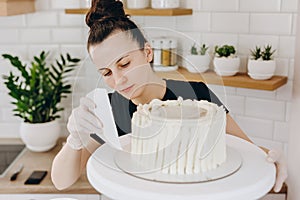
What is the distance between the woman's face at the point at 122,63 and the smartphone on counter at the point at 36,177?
50 centimetres

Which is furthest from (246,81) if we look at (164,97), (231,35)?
(164,97)

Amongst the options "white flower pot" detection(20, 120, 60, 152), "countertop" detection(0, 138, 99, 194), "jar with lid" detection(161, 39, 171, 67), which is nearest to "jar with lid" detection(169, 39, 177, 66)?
"jar with lid" detection(161, 39, 171, 67)

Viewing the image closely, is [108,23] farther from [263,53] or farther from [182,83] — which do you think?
[263,53]

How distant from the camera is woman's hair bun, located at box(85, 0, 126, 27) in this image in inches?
Result: 33.8

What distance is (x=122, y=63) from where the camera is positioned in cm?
81

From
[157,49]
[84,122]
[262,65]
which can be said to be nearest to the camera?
[84,122]

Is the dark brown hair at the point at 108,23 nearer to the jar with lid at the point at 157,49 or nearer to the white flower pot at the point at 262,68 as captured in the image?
the jar with lid at the point at 157,49

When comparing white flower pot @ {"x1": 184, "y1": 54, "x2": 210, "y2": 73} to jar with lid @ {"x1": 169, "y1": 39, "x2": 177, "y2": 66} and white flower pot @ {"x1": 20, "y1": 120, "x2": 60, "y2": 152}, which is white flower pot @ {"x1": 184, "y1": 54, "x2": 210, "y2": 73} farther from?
white flower pot @ {"x1": 20, "y1": 120, "x2": 60, "y2": 152}

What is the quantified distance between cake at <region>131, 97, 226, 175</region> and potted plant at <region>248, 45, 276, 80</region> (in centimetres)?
47

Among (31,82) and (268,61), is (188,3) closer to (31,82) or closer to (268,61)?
(268,61)

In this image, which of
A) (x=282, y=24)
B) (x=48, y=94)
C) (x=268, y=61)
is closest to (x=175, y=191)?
(x=268, y=61)

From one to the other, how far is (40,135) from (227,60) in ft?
1.96

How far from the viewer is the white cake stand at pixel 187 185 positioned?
616 mm

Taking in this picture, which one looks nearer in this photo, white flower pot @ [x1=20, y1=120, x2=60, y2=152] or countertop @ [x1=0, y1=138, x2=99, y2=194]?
countertop @ [x1=0, y1=138, x2=99, y2=194]
